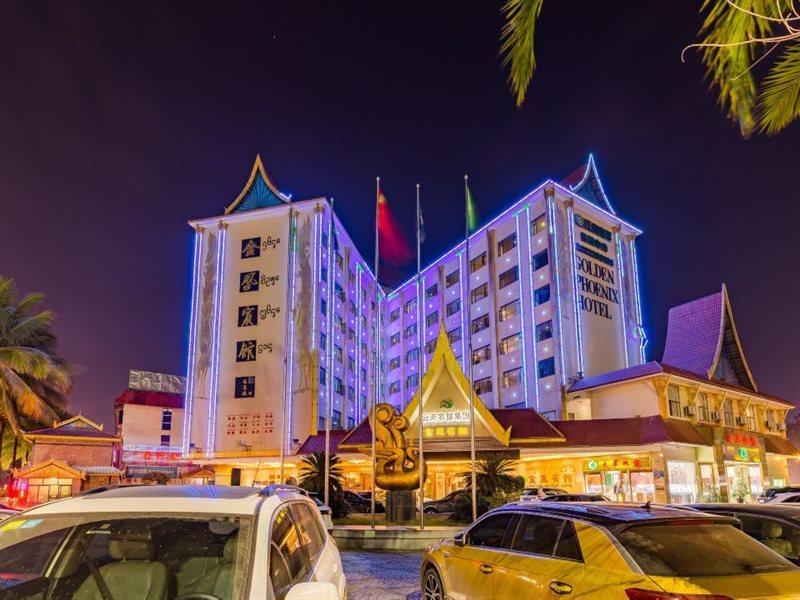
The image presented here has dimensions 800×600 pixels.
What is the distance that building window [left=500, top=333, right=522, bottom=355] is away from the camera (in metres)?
48.6

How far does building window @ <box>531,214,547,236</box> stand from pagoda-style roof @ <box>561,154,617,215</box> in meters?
5.57

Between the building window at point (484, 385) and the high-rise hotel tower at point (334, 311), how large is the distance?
13 cm

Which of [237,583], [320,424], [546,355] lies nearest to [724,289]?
[546,355]

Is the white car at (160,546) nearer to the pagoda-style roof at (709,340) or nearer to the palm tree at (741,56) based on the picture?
Result: the palm tree at (741,56)

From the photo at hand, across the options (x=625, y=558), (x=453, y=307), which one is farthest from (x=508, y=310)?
(x=625, y=558)

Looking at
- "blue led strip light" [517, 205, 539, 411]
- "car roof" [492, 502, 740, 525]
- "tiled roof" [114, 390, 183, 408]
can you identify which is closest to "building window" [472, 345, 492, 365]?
"blue led strip light" [517, 205, 539, 411]

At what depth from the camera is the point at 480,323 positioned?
5353 cm

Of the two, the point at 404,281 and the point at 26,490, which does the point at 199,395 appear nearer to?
the point at 26,490

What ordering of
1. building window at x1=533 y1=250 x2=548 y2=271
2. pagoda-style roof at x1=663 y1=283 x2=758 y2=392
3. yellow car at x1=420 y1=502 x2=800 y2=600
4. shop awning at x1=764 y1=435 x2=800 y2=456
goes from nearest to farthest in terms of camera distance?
yellow car at x1=420 y1=502 x2=800 y2=600
shop awning at x1=764 y1=435 x2=800 y2=456
pagoda-style roof at x1=663 y1=283 x2=758 y2=392
building window at x1=533 y1=250 x2=548 y2=271

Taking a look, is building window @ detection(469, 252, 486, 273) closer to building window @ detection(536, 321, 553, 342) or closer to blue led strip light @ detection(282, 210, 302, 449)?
building window @ detection(536, 321, 553, 342)

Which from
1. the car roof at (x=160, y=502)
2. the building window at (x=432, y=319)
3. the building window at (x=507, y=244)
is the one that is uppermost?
the building window at (x=507, y=244)

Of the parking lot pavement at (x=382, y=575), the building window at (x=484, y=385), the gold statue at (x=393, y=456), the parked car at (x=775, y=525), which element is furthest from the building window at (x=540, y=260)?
the parked car at (x=775, y=525)

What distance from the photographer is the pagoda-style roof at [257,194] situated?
51562 millimetres

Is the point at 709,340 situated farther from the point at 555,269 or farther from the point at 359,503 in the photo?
the point at 359,503
